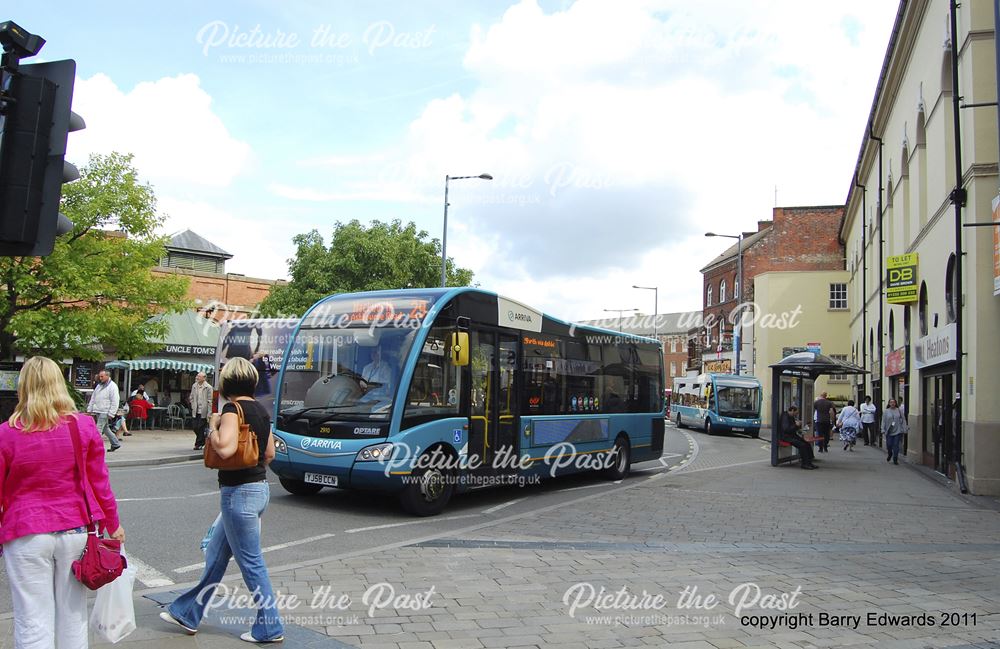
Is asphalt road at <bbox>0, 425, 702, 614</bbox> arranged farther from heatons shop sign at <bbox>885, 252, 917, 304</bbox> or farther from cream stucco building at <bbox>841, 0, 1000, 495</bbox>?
heatons shop sign at <bbox>885, 252, 917, 304</bbox>

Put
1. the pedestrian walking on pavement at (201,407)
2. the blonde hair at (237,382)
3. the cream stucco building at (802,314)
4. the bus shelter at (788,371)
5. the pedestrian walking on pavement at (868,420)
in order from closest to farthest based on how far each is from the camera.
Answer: the blonde hair at (237,382) → the pedestrian walking on pavement at (201,407) → the bus shelter at (788,371) → the pedestrian walking on pavement at (868,420) → the cream stucco building at (802,314)

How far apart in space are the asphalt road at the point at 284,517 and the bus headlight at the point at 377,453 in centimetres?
75

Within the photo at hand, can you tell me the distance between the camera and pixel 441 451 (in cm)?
1078

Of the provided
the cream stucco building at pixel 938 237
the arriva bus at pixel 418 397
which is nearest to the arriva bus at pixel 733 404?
the cream stucco building at pixel 938 237

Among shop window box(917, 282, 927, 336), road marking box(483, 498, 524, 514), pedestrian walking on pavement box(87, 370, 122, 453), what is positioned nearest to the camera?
road marking box(483, 498, 524, 514)

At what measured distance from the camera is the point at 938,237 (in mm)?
18922

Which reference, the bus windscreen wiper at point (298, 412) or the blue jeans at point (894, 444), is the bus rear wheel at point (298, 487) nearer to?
the bus windscreen wiper at point (298, 412)

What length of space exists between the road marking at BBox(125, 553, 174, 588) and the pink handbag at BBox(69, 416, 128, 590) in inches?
98.6

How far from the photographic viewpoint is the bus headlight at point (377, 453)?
9961 mm

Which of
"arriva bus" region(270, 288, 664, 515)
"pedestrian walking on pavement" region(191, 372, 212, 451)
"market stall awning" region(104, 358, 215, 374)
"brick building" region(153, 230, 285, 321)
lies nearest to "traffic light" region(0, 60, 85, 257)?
"arriva bus" region(270, 288, 664, 515)

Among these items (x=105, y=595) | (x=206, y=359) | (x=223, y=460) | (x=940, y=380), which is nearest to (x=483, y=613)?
(x=223, y=460)

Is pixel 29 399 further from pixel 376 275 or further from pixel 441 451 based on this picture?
pixel 376 275

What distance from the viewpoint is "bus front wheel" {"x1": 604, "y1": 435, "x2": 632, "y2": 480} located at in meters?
16.0

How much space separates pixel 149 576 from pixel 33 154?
3.90 meters
